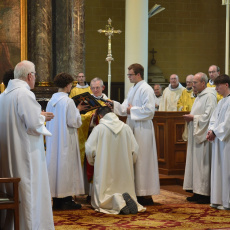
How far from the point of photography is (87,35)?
655 inches

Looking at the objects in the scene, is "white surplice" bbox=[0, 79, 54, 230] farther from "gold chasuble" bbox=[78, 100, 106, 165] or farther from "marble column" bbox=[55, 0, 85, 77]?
"marble column" bbox=[55, 0, 85, 77]

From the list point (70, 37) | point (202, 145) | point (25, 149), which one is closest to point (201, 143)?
point (202, 145)

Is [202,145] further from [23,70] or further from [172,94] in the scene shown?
[172,94]

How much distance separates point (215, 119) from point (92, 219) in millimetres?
2229

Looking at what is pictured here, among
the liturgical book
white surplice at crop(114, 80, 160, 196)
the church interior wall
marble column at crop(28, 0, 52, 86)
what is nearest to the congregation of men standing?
white surplice at crop(114, 80, 160, 196)

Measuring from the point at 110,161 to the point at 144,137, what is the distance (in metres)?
0.76

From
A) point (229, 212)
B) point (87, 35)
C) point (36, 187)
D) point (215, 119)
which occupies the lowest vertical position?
point (229, 212)

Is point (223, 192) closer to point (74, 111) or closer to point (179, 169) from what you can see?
point (74, 111)

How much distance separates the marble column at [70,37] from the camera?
34.6 feet

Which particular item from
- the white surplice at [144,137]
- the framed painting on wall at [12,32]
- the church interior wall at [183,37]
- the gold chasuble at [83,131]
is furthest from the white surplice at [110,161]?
the church interior wall at [183,37]

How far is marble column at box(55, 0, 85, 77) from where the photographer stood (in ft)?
34.6

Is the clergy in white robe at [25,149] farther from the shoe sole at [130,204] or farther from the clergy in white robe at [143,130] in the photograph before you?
the clergy in white robe at [143,130]

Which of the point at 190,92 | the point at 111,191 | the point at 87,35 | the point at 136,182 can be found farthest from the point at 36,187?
the point at 87,35

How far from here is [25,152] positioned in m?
5.13
